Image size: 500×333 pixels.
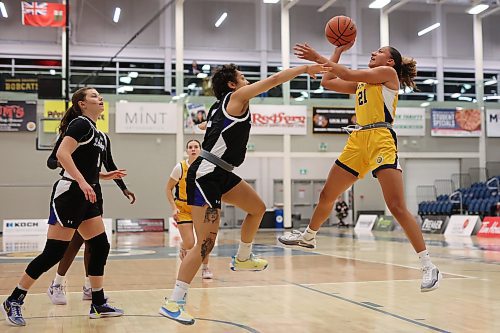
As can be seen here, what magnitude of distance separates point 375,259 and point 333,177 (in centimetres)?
501

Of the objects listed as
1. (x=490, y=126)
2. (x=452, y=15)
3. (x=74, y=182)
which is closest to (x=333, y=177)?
(x=74, y=182)

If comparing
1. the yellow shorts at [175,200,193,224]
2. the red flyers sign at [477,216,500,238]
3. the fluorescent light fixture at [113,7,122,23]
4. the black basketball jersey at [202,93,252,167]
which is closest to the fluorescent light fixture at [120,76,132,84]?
the fluorescent light fixture at [113,7,122,23]

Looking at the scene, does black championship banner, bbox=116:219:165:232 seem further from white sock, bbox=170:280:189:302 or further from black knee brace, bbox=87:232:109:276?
white sock, bbox=170:280:189:302

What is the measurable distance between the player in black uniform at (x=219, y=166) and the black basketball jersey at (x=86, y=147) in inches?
36.8

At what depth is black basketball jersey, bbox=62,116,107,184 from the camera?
4785 millimetres

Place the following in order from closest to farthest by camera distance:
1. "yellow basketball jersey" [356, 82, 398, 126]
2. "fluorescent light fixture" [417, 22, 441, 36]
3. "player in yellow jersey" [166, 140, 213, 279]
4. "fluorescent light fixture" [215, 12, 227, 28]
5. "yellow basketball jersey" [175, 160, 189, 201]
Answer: "yellow basketball jersey" [356, 82, 398, 126], "player in yellow jersey" [166, 140, 213, 279], "yellow basketball jersey" [175, 160, 189, 201], "fluorescent light fixture" [215, 12, 227, 28], "fluorescent light fixture" [417, 22, 441, 36]

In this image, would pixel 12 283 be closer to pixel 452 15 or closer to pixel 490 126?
pixel 490 126

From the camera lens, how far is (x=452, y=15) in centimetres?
2795

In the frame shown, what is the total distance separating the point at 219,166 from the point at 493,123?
69.8 ft

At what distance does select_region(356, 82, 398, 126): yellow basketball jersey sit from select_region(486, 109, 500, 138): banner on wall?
1992 centimetres

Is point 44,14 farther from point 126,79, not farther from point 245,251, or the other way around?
point 245,251

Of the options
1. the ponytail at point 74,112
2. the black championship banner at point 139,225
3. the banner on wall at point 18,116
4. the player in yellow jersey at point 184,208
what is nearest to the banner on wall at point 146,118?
the banner on wall at point 18,116

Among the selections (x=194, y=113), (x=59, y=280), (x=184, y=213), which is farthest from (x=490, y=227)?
(x=59, y=280)

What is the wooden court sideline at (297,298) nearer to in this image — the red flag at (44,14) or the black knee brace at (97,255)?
the black knee brace at (97,255)
